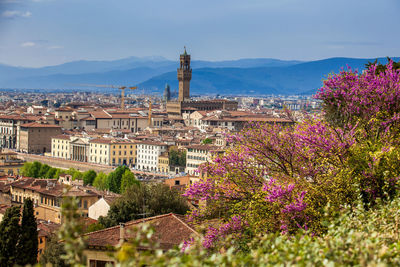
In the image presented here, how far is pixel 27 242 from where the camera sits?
2267 cm

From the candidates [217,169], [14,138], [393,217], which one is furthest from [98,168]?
[393,217]

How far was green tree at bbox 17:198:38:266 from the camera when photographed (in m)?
22.1

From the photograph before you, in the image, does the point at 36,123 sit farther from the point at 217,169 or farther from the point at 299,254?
the point at 299,254

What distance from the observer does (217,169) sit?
1411 cm

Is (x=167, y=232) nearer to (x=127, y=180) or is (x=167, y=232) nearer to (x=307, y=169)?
(x=307, y=169)

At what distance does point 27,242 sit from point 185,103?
348 feet

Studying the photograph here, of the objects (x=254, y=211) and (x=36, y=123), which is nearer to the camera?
(x=254, y=211)

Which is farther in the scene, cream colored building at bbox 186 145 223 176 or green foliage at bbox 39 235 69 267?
cream colored building at bbox 186 145 223 176

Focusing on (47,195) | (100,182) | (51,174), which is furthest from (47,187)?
(51,174)

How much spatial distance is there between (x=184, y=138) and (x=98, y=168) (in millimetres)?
11697

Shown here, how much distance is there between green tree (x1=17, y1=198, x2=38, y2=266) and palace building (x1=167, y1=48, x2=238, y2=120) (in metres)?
97.8

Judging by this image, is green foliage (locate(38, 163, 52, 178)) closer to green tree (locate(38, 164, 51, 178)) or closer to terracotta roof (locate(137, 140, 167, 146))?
green tree (locate(38, 164, 51, 178))

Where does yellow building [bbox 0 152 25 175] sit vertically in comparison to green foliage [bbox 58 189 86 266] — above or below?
below

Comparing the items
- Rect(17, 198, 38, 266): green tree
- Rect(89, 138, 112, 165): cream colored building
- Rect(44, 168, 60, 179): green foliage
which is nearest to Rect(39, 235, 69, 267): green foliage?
Rect(17, 198, 38, 266): green tree
